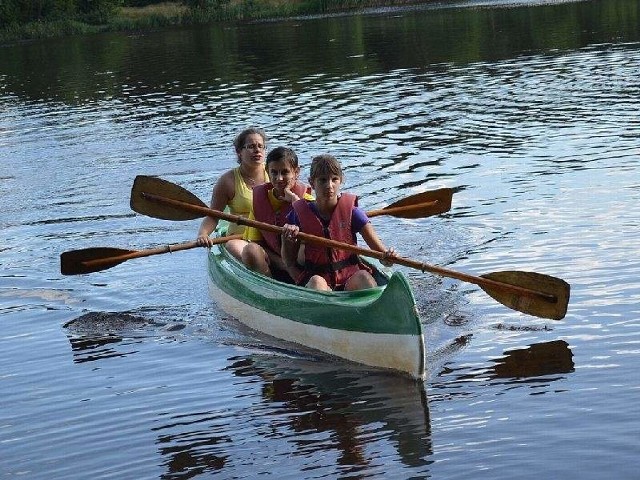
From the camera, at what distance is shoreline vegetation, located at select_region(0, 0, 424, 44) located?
5544 centimetres

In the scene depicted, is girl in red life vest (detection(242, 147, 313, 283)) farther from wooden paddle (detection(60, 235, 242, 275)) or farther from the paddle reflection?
the paddle reflection

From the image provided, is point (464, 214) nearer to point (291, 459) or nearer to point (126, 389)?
point (126, 389)

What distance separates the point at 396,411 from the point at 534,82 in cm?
1570

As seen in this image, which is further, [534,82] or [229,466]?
[534,82]

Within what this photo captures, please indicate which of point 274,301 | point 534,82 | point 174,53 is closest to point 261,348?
point 274,301

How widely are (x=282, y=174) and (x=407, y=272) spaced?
6.91 feet

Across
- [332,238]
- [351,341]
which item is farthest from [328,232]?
[351,341]

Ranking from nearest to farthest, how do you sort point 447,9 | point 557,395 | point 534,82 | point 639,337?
point 557,395
point 639,337
point 534,82
point 447,9

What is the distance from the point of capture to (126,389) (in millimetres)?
8438

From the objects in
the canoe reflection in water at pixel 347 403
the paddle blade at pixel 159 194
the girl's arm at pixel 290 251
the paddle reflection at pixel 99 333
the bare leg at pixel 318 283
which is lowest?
the paddle reflection at pixel 99 333

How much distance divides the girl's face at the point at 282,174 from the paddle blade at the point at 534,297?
5.62ft

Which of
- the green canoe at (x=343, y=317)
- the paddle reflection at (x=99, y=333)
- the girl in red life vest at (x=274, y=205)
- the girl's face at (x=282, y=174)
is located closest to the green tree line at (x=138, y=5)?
the paddle reflection at (x=99, y=333)

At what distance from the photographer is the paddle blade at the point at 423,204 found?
33.6 ft

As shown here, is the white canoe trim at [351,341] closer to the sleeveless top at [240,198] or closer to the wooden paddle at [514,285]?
the wooden paddle at [514,285]
